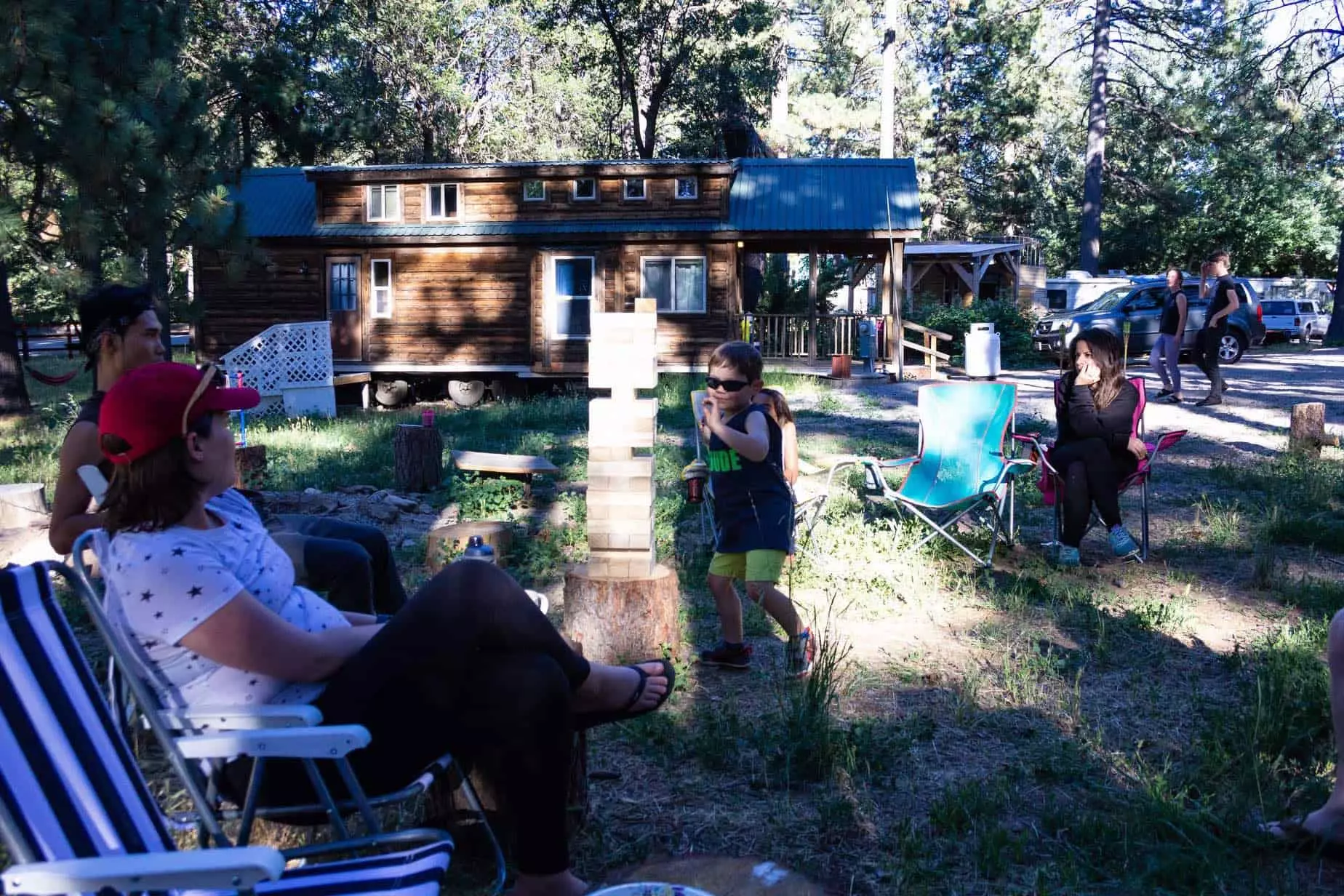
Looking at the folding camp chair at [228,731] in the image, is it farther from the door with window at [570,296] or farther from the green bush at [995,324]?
the green bush at [995,324]

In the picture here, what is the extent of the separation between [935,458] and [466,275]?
1368cm

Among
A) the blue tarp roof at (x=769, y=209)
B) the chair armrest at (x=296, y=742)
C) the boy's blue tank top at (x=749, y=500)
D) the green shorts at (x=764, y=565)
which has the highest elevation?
the blue tarp roof at (x=769, y=209)

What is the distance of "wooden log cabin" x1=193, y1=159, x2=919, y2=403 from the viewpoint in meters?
18.0

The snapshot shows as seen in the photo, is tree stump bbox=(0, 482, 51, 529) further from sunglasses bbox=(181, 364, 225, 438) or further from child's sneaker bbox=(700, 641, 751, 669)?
sunglasses bbox=(181, 364, 225, 438)

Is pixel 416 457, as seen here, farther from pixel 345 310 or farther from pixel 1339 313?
pixel 1339 313

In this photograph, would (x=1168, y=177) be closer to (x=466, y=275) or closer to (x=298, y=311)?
(x=466, y=275)

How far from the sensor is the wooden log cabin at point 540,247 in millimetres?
17969

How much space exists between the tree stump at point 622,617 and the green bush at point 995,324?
18871 mm

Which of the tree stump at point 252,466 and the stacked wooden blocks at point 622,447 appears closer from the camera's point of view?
the stacked wooden blocks at point 622,447

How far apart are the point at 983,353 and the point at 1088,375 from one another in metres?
11.7

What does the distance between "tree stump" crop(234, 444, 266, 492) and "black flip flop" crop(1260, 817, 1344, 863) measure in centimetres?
670

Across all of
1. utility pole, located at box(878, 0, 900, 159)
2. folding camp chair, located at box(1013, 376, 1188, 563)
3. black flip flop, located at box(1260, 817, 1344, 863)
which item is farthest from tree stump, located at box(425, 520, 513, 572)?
utility pole, located at box(878, 0, 900, 159)

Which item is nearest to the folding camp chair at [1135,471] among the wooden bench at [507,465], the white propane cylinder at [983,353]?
the wooden bench at [507,465]

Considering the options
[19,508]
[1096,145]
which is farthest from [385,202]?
[1096,145]
